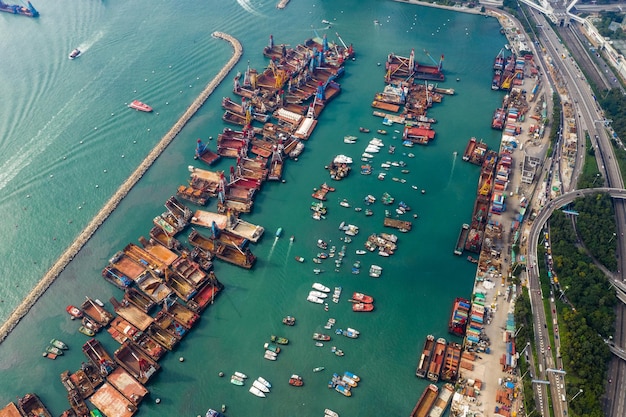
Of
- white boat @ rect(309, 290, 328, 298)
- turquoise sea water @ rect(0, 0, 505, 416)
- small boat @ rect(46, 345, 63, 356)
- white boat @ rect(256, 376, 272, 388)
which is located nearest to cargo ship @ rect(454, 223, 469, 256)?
turquoise sea water @ rect(0, 0, 505, 416)

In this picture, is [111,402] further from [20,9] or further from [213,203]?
[20,9]

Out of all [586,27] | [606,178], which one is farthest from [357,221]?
[586,27]

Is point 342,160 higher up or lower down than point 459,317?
higher up

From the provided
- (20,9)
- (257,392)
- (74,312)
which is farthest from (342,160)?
(20,9)

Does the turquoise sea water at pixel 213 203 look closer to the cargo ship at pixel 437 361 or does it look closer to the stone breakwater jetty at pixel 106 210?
the stone breakwater jetty at pixel 106 210

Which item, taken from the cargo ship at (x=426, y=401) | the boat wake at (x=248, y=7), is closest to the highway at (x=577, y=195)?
the cargo ship at (x=426, y=401)

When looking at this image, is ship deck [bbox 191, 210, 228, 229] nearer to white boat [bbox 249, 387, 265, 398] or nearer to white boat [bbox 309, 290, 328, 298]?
white boat [bbox 309, 290, 328, 298]

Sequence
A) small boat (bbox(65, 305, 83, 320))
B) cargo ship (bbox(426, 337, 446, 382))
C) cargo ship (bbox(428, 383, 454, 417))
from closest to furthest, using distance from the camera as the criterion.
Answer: cargo ship (bbox(428, 383, 454, 417)) < cargo ship (bbox(426, 337, 446, 382)) < small boat (bbox(65, 305, 83, 320))
